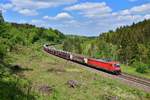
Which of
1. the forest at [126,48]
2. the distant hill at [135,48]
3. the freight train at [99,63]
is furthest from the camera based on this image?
the forest at [126,48]

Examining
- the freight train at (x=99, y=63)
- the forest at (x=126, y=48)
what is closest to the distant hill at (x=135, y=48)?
the forest at (x=126, y=48)

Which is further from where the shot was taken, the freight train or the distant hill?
the distant hill

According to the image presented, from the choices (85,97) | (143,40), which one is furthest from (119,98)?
(143,40)

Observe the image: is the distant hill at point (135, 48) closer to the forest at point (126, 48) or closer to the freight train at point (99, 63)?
the forest at point (126, 48)

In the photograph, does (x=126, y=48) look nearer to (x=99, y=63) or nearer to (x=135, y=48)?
(x=135, y=48)

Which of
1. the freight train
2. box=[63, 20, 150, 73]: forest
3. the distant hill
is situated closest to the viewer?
the freight train

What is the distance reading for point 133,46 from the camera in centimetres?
10706

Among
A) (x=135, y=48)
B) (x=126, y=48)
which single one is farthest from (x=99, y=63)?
(x=126, y=48)

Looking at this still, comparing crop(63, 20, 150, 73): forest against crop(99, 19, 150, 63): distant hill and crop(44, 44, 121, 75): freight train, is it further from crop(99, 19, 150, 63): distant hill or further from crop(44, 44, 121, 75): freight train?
crop(44, 44, 121, 75): freight train

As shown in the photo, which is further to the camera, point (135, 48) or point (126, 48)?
point (126, 48)

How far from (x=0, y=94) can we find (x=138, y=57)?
8603cm

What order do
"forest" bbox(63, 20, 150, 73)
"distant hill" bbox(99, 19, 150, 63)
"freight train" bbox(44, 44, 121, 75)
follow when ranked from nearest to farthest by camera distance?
"freight train" bbox(44, 44, 121, 75), "distant hill" bbox(99, 19, 150, 63), "forest" bbox(63, 20, 150, 73)

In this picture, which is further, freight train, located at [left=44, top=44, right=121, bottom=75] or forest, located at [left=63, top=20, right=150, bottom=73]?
forest, located at [left=63, top=20, right=150, bottom=73]

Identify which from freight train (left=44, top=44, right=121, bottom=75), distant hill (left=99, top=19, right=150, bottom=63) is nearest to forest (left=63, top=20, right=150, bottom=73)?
distant hill (left=99, top=19, right=150, bottom=63)
